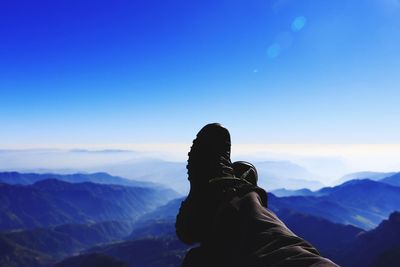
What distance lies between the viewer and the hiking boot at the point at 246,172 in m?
9.02

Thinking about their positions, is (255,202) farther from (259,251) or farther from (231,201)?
(259,251)

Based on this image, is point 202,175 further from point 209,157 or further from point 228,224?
point 228,224

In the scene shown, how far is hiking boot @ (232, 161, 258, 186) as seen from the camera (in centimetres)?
902

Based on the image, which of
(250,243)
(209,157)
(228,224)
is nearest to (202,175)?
(209,157)

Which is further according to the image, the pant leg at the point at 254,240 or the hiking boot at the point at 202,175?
the hiking boot at the point at 202,175

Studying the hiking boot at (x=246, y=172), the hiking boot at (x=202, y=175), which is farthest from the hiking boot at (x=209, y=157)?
the hiking boot at (x=246, y=172)

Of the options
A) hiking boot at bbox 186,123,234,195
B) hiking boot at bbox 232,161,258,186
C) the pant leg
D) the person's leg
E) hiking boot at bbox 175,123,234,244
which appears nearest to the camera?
the pant leg

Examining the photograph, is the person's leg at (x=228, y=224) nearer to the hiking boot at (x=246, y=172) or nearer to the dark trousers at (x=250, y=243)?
the dark trousers at (x=250, y=243)

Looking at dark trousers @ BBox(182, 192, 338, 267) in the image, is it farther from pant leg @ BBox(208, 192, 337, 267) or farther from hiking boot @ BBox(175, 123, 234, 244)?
hiking boot @ BBox(175, 123, 234, 244)

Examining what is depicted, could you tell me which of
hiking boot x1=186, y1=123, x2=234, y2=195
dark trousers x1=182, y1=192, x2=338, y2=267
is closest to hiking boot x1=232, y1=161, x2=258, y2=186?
hiking boot x1=186, y1=123, x2=234, y2=195

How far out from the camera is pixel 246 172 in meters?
9.05

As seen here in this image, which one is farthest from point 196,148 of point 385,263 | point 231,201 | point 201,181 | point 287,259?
point 385,263

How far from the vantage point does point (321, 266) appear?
10.5 feet

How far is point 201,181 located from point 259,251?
4.08 meters
